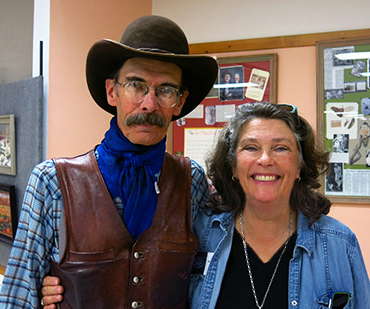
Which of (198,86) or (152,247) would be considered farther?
(198,86)

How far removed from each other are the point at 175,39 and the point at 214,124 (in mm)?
1723

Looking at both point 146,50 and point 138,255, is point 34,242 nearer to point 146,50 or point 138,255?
point 138,255

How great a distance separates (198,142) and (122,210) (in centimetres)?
187

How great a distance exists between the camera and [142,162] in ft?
4.12

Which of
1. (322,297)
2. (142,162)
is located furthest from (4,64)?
(322,297)

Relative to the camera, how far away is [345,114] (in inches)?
103

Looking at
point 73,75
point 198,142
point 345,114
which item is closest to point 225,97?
point 198,142

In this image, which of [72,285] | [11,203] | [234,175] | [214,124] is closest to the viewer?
[72,285]

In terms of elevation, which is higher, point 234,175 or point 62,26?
point 62,26

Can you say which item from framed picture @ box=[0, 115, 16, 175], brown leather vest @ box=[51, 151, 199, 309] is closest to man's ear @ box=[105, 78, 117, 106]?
brown leather vest @ box=[51, 151, 199, 309]

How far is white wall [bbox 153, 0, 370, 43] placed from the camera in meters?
2.64

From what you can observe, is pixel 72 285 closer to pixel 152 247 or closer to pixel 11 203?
pixel 152 247

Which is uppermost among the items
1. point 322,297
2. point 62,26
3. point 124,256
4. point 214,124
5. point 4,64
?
point 62,26

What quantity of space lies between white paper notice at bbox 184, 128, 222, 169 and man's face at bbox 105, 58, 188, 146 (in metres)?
1.74
